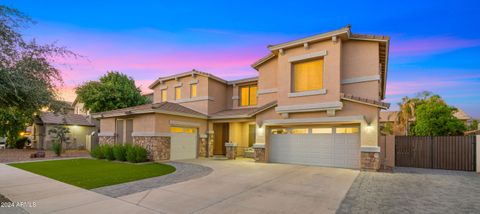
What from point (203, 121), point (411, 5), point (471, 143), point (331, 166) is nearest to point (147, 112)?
point (203, 121)

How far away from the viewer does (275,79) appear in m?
16.9

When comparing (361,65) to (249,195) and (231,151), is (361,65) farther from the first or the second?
(249,195)

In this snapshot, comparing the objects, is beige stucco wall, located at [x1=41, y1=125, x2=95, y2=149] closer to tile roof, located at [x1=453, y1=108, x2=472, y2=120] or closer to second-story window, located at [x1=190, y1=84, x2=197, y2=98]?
second-story window, located at [x1=190, y1=84, x2=197, y2=98]

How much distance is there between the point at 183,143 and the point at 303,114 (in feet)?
28.5

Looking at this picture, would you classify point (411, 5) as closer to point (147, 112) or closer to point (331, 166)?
point (331, 166)

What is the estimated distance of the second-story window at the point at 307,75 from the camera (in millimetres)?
13851

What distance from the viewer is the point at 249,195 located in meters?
7.15

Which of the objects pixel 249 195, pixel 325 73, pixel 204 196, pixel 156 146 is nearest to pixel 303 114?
pixel 325 73

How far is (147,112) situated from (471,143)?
18.2m

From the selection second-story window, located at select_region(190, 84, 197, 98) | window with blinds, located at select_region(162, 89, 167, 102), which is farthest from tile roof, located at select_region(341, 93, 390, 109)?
window with blinds, located at select_region(162, 89, 167, 102)

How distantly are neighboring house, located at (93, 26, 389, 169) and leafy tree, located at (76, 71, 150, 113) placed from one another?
8331mm

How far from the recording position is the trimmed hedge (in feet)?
49.1

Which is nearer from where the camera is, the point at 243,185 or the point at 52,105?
the point at 52,105

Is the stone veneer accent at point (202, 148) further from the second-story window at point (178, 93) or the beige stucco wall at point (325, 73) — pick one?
the beige stucco wall at point (325, 73)
